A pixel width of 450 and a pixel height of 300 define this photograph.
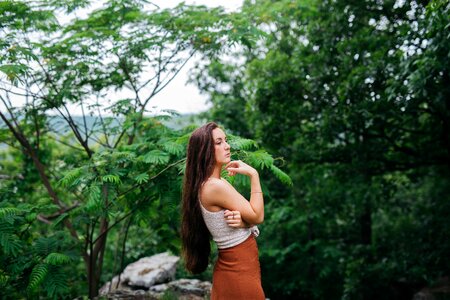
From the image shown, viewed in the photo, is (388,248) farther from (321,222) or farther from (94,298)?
(94,298)

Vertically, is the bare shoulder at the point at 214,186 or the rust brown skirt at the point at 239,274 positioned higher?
the bare shoulder at the point at 214,186

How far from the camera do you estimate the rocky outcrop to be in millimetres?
6349

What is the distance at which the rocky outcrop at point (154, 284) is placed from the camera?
6.35 metres

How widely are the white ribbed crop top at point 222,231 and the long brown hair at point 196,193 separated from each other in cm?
12

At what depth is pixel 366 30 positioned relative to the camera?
806cm

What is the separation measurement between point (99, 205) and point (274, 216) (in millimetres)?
7294

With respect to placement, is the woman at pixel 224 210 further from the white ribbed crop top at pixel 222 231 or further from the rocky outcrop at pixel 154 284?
the rocky outcrop at pixel 154 284

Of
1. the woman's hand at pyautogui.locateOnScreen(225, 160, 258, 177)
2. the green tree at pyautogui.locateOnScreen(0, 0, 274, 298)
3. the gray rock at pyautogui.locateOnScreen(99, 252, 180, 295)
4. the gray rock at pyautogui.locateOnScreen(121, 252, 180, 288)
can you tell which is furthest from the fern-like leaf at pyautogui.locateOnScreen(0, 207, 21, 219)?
the gray rock at pyautogui.locateOnScreen(121, 252, 180, 288)

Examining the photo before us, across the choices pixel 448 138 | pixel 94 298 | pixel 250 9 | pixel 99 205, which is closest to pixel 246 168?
pixel 99 205

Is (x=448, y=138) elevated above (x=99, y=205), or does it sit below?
above

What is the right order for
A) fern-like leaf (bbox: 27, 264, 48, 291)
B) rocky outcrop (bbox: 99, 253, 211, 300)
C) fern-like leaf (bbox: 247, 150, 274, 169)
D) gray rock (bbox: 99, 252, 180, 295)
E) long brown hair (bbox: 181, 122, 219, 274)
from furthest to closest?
gray rock (bbox: 99, 252, 180, 295)
rocky outcrop (bbox: 99, 253, 211, 300)
fern-like leaf (bbox: 27, 264, 48, 291)
fern-like leaf (bbox: 247, 150, 274, 169)
long brown hair (bbox: 181, 122, 219, 274)

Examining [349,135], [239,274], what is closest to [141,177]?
[239,274]

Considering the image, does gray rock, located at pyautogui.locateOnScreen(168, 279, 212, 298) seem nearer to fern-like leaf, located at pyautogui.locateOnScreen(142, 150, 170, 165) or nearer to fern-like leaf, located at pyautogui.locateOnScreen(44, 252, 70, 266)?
fern-like leaf, located at pyautogui.locateOnScreen(44, 252, 70, 266)

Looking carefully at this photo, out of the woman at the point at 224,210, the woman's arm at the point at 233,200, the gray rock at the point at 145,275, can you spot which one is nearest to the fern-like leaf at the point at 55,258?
the woman at the point at 224,210
